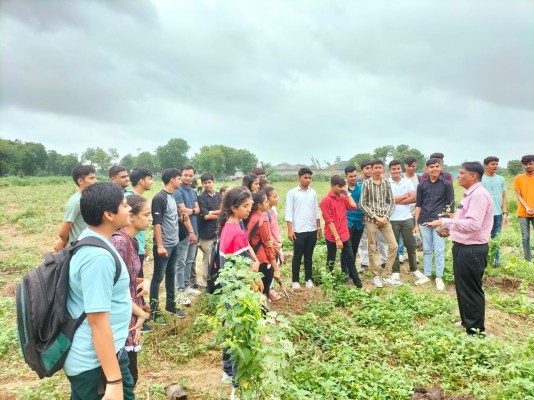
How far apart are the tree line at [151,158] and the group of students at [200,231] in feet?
168

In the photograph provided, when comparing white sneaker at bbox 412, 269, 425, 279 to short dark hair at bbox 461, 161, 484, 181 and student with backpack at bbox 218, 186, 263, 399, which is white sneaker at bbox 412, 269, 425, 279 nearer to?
short dark hair at bbox 461, 161, 484, 181

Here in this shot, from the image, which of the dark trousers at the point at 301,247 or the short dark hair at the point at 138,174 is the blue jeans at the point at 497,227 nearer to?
the dark trousers at the point at 301,247

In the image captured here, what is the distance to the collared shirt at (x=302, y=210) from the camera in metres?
5.87

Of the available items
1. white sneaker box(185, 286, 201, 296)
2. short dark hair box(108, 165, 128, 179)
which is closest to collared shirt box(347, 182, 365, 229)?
white sneaker box(185, 286, 201, 296)

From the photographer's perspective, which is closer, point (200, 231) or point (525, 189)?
point (200, 231)

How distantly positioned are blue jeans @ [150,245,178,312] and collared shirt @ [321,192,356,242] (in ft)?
8.04

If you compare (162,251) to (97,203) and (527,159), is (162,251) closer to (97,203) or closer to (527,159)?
(97,203)

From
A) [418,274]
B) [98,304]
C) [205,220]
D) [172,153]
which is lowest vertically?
[418,274]

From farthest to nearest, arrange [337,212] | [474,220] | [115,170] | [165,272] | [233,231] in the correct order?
[337,212] → [165,272] → [115,170] → [474,220] → [233,231]

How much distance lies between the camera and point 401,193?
21.4 ft

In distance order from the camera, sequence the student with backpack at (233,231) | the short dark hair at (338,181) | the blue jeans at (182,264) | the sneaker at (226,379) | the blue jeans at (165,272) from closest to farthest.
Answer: the sneaker at (226,379) < the student with backpack at (233,231) < the blue jeans at (165,272) < the blue jeans at (182,264) < the short dark hair at (338,181)

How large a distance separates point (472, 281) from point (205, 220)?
3956 millimetres

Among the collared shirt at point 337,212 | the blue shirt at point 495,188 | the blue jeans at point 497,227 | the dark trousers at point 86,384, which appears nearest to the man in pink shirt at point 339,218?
the collared shirt at point 337,212

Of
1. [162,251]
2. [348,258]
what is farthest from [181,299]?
[348,258]
